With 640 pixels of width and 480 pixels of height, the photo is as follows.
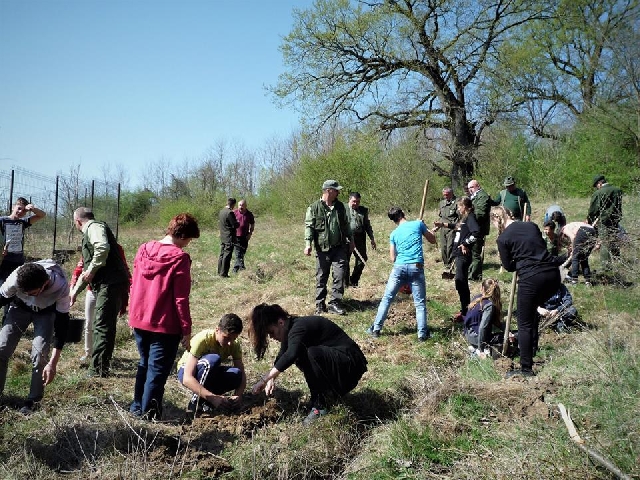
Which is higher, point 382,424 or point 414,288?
point 414,288

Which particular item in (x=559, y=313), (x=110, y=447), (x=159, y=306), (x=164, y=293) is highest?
(x=164, y=293)

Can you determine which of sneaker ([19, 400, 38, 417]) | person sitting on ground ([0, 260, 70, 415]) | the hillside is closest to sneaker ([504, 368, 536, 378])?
the hillside

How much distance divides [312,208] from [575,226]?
14.9 ft

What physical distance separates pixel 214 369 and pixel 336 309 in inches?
132

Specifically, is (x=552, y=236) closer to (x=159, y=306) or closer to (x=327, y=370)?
(x=327, y=370)

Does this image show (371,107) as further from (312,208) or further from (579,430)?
(579,430)

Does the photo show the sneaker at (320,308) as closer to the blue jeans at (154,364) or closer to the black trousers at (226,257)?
the blue jeans at (154,364)

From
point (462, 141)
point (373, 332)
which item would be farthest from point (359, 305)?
point (462, 141)

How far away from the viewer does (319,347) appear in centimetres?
442

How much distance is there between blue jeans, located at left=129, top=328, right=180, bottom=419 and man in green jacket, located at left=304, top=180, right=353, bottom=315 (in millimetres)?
3469

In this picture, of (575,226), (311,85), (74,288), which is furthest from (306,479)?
(311,85)

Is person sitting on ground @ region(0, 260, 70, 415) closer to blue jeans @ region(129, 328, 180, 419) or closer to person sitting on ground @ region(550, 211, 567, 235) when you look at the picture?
blue jeans @ region(129, 328, 180, 419)

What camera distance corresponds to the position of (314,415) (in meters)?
4.37

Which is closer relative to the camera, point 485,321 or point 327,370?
point 327,370
